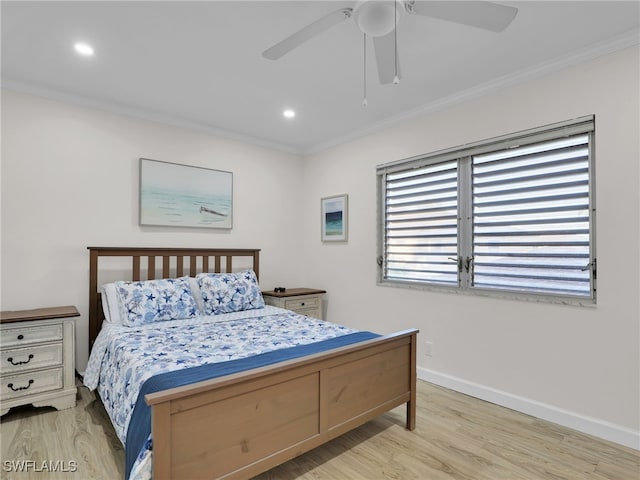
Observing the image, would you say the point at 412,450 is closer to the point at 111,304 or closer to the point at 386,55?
the point at 386,55

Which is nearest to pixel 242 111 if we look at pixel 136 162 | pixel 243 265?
pixel 136 162

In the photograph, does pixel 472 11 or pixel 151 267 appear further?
pixel 151 267

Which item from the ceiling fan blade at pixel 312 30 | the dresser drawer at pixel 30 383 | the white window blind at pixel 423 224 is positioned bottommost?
the dresser drawer at pixel 30 383

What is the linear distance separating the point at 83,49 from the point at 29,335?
2.05 m

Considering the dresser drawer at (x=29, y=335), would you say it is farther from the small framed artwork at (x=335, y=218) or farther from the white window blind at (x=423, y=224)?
the white window blind at (x=423, y=224)

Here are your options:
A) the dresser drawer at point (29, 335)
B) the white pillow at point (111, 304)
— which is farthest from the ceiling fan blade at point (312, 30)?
the dresser drawer at point (29, 335)

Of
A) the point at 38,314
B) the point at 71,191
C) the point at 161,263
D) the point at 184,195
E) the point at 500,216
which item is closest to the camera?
the point at 38,314

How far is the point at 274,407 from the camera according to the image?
1.75 metres

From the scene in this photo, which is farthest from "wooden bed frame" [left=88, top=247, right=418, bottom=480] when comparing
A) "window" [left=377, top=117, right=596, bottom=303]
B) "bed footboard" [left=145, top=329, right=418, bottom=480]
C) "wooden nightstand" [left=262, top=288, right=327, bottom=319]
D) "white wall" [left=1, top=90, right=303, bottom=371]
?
"white wall" [left=1, top=90, right=303, bottom=371]

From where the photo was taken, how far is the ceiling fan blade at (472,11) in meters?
1.60

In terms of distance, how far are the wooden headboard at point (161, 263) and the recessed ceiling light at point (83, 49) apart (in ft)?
5.09

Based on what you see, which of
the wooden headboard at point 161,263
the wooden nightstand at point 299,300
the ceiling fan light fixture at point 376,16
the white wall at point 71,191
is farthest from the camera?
the wooden nightstand at point 299,300

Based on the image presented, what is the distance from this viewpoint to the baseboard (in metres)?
2.26

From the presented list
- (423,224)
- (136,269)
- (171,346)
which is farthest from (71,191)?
(423,224)
